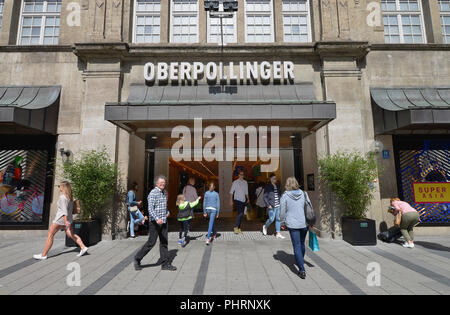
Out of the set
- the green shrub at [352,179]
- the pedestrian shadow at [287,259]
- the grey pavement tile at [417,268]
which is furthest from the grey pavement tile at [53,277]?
the green shrub at [352,179]

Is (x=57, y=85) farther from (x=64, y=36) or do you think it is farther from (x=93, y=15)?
(x=93, y=15)

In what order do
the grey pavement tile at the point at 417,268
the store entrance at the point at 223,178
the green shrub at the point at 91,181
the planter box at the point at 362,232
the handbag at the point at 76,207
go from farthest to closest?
the store entrance at the point at 223,178 < the green shrub at the point at 91,181 < the planter box at the point at 362,232 < the handbag at the point at 76,207 < the grey pavement tile at the point at 417,268

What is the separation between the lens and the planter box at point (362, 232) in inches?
281

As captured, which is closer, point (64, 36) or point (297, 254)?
point (297, 254)

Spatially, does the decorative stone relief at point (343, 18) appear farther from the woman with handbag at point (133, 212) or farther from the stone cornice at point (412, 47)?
the woman with handbag at point (133, 212)

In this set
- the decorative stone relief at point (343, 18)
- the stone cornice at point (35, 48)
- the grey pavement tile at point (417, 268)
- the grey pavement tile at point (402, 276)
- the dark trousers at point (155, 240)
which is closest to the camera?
the grey pavement tile at point (402, 276)

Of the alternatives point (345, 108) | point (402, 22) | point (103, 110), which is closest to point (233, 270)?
point (345, 108)

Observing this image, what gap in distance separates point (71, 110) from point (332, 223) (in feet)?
34.8

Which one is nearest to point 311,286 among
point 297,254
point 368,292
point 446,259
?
point 297,254

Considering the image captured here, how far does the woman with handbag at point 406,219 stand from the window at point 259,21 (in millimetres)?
7846

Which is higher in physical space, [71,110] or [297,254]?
[71,110]

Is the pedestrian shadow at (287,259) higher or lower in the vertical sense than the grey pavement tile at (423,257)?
higher

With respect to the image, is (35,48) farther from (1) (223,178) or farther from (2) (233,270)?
(1) (223,178)

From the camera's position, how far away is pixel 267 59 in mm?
9250
